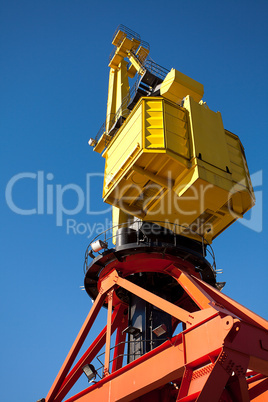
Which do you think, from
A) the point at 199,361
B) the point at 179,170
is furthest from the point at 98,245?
the point at 199,361

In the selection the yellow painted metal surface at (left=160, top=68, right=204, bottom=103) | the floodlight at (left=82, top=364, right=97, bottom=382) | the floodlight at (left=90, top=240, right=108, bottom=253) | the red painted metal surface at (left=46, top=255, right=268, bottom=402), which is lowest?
the red painted metal surface at (left=46, top=255, right=268, bottom=402)

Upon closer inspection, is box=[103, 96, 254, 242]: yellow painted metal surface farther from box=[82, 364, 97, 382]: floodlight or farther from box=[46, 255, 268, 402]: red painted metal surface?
Result: box=[82, 364, 97, 382]: floodlight

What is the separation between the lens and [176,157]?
12203mm

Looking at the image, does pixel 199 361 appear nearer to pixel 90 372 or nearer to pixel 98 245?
pixel 90 372

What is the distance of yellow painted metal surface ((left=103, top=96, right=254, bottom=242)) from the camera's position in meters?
12.3

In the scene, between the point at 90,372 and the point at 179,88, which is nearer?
the point at 90,372

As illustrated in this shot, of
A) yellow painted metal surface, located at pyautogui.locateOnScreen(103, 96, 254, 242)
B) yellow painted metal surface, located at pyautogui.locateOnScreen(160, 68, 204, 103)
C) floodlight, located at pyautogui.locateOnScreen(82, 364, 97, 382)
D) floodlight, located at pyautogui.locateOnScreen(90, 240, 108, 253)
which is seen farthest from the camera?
yellow painted metal surface, located at pyautogui.locateOnScreen(160, 68, 204, 103)

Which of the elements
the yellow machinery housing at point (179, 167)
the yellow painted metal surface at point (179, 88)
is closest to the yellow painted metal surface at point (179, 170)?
the yellow machinery housing at point (179, 167)

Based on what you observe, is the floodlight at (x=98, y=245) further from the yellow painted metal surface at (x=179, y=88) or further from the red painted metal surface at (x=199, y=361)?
the yellow painted metal surface at (x=179, y=88)

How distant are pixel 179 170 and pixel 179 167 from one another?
0.36ft

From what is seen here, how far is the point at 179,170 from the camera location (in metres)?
12.6

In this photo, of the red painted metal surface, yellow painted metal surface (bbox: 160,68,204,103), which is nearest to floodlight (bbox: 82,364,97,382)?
the red painted metal surface

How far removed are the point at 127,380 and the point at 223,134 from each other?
8.37 m

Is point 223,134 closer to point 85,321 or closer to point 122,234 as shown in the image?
point 122,234
